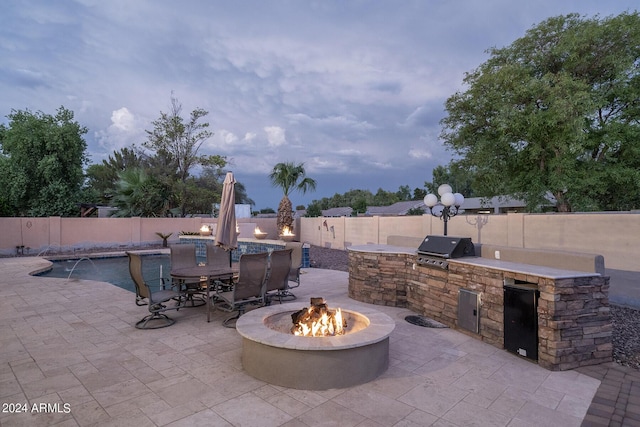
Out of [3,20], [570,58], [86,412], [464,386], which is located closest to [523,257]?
[464,386]

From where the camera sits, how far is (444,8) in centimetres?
1061

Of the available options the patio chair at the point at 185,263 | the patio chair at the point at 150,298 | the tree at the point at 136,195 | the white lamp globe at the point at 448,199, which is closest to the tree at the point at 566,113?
the white lamp globe at the point at 448,199

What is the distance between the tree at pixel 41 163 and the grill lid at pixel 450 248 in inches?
749

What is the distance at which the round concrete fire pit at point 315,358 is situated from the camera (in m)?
3.10

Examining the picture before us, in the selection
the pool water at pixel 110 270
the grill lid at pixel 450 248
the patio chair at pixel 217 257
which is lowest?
the pool water at pixel 110 270

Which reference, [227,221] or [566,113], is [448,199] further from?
[566,113]

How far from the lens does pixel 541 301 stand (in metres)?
3.64

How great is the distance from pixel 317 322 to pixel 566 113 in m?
10.4

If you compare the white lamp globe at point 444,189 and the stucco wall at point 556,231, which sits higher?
the white lamp globe at point 444,189

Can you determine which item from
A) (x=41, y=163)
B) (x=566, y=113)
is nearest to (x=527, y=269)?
(x=566, y=113)

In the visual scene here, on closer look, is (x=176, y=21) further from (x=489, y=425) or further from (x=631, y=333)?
(x=631, y=333)

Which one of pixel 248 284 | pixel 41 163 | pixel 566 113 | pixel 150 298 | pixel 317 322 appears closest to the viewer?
pixel 317 322

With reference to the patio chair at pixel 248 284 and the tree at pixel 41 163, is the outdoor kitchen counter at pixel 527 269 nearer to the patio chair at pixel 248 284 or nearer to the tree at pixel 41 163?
the patio chair at pixel 248 284

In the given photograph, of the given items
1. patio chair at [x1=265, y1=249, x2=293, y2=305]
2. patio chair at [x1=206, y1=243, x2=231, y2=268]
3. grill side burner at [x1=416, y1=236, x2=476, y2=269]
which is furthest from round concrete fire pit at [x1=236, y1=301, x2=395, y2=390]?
patio chair at [x1=206, y1=243, x2=231, y2=268]
